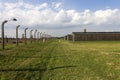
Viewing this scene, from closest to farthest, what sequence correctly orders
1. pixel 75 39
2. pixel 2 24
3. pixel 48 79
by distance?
pixel 48 79 → pixel 2 24 → pixel 75 39

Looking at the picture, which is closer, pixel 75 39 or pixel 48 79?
pixel 48 79

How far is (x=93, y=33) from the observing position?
12700 cm

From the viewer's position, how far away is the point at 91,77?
44.6 ft

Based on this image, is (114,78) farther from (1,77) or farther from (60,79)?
(1,77)

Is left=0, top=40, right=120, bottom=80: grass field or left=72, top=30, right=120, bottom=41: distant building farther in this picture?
left=72, top=30, right=120, bottom=41: distant building

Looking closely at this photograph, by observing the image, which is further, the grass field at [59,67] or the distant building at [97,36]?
the distant building at [97,36]

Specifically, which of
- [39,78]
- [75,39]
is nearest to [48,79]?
[39,78]

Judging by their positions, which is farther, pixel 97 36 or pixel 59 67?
pixel 97 36

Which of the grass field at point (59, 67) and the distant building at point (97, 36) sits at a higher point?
the distant building at point (97, 36)

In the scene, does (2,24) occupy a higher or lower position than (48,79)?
higher

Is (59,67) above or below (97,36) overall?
below

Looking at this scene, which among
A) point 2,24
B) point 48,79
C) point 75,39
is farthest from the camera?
point 75,39

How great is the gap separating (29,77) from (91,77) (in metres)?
2.96

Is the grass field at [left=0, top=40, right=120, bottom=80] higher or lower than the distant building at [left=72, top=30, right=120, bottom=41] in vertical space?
lower
